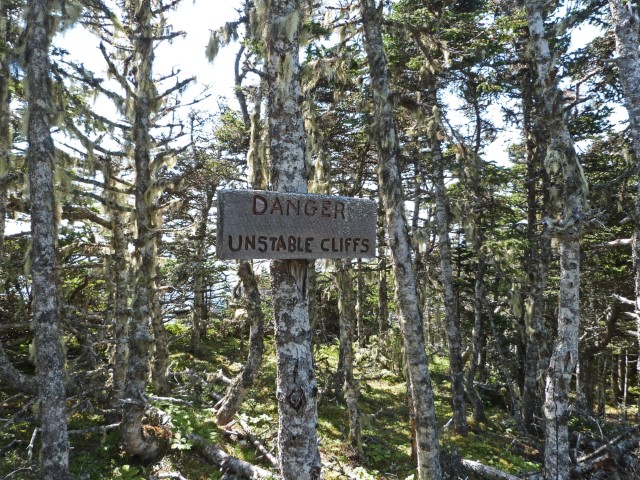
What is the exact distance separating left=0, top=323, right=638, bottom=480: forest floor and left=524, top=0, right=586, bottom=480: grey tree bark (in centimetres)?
187

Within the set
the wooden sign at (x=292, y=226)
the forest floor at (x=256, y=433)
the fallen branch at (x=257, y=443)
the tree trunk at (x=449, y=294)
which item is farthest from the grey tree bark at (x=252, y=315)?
the wooden sign at (x=292, y=226)

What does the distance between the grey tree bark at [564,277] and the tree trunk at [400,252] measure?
7.06 feet

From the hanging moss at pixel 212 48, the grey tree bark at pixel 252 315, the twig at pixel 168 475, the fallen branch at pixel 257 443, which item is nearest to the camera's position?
the hanging moss at pixel 212 48

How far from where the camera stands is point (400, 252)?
24.6 ft

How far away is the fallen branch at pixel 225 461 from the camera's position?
8.04 m

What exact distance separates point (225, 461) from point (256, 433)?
1950 mm

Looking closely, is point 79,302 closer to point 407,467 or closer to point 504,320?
point 407,467

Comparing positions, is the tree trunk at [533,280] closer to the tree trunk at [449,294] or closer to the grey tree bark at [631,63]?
the tree trunk at [449,294]

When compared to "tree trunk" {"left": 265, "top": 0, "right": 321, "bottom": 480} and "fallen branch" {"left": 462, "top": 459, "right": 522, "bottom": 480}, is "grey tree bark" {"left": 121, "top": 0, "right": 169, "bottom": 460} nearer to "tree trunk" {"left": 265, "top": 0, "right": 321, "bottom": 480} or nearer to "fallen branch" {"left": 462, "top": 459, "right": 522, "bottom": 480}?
"tree trunk" {"left": 265, "top": 0, "right": 321, "bottom": 480}

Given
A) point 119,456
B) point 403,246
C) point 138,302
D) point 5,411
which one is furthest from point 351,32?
point 5,411

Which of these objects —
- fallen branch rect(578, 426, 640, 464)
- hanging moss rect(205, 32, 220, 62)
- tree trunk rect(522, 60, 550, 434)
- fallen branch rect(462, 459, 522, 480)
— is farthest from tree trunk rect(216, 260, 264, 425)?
tree trunk rect(522, 60, 550, 434)

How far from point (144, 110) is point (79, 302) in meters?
8.05

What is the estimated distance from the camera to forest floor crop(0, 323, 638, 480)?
8.08m

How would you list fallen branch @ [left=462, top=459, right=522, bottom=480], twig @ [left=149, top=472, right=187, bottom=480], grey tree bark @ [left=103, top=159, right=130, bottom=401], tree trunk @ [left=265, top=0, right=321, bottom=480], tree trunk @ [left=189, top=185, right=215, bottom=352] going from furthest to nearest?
tree trunk @ [left=189, top=185, right=215, bottom=352], grey tree bark @ [left=103, top=159, right=130, bottom=401], fallen branch @ [left=462, top=459, right=522, bottom=480], twig @ [left=149, top=472, right=187, bottom=480], tree trunk @ [left=265, top=0, right=321, bottom=480]
